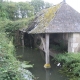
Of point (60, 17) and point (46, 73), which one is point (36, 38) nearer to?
point (60, 17)

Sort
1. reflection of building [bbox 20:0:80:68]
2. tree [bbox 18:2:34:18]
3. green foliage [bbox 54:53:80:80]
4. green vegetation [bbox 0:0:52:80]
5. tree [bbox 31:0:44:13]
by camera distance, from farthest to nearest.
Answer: tree [bbox 31:0:44:13] < tree [bbox 18:2:34:18] < reflection of building [bbox 20:0:80:68] < green foliage [bbox 54:53:80:80] < green vegetation [bbox 0:0:52:80]

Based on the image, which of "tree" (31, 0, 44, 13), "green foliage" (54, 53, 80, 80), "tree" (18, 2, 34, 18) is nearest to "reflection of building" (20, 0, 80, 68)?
"green foliage" (54, 53, 80, 80)

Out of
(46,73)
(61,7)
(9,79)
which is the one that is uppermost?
(61,7)

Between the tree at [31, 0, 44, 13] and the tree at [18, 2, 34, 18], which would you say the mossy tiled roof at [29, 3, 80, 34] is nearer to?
the tree at [18, 2, 34, 18]

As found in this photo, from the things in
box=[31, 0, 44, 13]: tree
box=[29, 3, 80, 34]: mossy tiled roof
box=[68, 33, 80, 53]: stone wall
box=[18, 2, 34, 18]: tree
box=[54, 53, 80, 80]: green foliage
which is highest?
box=[31, 0, 44, 13]: tree

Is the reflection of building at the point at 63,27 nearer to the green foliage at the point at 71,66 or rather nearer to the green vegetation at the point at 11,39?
the green foliage at the point at 71,66

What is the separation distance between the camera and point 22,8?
35.3m

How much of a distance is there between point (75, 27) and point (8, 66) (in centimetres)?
822

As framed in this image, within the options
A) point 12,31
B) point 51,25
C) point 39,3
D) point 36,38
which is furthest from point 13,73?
point 39,3

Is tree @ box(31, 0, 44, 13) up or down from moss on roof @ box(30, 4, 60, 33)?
up

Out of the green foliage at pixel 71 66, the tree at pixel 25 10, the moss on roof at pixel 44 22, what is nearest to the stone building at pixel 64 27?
the moss on roof at pixel 44 22

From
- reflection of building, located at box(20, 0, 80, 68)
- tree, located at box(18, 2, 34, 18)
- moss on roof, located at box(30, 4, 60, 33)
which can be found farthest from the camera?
tree, located at box(18, 2, 34, 18)

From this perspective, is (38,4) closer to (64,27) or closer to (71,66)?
(64,27)

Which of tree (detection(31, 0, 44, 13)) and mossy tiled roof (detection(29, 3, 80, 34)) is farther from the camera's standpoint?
tree (detection(31, 0, 44, 13))
